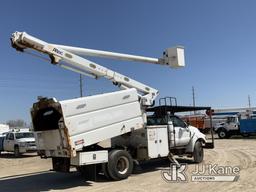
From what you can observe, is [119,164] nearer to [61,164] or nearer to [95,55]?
[61,164]

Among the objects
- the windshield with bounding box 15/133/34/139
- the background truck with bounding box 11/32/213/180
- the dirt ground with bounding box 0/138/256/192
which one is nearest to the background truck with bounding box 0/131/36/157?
the windshield with bounding box 15/133/34/139

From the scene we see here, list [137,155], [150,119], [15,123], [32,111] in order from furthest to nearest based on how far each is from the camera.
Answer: [15,123], [150,119], [137,155], [32,111]

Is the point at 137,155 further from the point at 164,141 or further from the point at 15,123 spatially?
the point at 15,123

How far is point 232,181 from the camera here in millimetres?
11703

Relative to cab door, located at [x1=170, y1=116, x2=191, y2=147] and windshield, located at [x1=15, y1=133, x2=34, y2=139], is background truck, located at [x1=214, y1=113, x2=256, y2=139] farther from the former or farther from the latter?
cab door, located at [x1=170, y1=116, x2=191, y2=147]

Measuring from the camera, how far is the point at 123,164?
43.9 feet

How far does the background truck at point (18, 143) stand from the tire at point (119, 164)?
49.3ft

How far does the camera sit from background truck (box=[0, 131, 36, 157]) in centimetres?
2708

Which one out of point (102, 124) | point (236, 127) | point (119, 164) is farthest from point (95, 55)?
point (236, 127)

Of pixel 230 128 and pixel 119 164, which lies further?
pixel 230 128

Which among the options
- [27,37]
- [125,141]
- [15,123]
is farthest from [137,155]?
[15,123]

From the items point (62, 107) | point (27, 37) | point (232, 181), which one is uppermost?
point (27, 37)

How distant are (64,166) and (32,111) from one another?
2.12 metres

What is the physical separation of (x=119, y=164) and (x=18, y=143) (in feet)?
51.7
